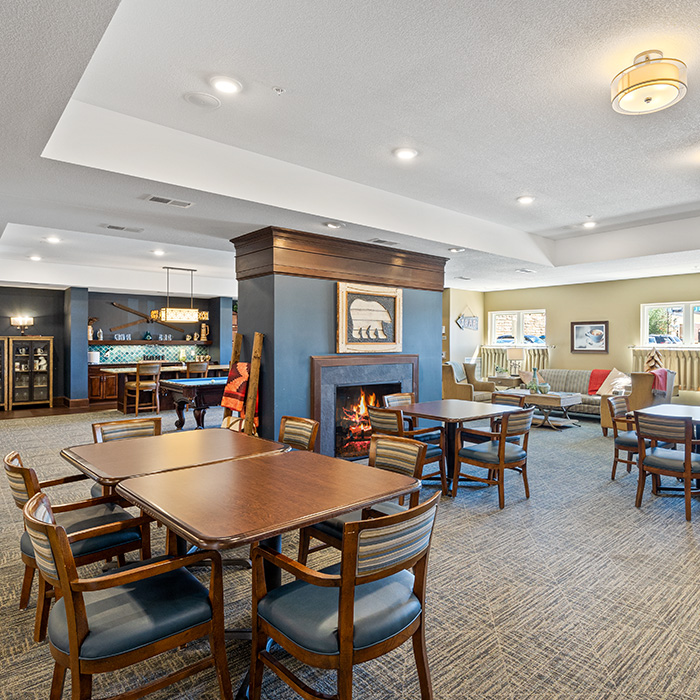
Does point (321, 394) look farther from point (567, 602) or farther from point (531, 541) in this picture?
point (567, 602)

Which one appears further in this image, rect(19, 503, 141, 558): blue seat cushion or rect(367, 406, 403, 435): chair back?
rect(367, 406, 403, 435): chair back

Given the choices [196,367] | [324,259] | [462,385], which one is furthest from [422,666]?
[196,367]

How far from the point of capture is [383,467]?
278 centimetres

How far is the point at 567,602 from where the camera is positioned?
259 cm

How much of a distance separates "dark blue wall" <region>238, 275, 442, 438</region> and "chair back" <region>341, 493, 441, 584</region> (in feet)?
10.6

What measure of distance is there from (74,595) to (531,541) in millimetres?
2884

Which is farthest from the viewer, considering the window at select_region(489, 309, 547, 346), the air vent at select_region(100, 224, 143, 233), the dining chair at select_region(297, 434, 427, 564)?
the window at select_region(489, 309, 547, 346)

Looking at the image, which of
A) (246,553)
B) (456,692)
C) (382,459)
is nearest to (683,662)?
(456,692)

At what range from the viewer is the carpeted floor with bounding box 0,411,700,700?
1.96 meters

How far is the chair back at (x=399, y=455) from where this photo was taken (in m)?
2.57

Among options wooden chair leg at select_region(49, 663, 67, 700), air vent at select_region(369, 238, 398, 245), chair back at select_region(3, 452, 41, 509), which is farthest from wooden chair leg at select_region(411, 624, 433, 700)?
air vent at select_region(369, 238, 398, 245)

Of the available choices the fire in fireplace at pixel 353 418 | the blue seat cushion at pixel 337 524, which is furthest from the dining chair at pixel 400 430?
the blue seat cushion at pixel 337 524

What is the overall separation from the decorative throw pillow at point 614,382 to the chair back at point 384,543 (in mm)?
7744

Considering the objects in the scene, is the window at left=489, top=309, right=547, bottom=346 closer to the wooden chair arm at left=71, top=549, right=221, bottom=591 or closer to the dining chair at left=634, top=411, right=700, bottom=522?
the dining chair at left=634, top=411, right=700, bottom=522
